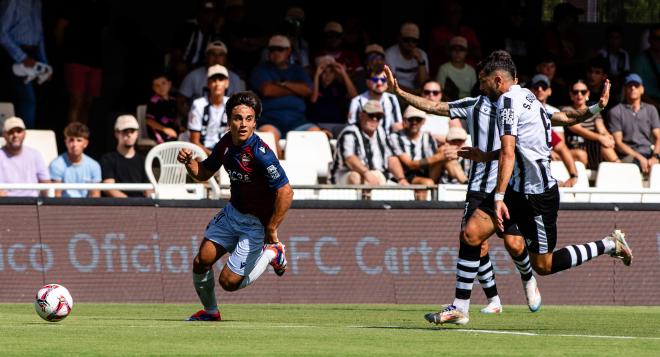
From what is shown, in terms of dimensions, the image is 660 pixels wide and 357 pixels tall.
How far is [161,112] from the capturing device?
1891 cm

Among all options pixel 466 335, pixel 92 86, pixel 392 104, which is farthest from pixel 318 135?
pixel 466 335

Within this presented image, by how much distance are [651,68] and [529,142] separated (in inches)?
418

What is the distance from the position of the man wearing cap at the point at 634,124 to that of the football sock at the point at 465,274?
8618mm

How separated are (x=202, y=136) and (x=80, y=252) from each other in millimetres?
2810

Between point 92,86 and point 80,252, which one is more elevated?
point 92,86

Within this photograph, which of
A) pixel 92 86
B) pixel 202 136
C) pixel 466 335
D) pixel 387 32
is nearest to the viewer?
pixel 466 335

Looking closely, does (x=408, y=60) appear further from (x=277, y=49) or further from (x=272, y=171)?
(x=272, y=171)

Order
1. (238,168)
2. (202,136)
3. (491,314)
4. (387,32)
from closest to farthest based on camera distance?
(238,168), (491,314), (202,136), (387,32)

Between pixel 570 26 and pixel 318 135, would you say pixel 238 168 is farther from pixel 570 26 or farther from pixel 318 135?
pixel 570 26

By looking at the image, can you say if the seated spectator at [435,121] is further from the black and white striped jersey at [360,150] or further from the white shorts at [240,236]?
the white shorts at [240,236]

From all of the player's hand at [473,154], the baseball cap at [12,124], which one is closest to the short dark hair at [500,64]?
the player's hand at [473,154]

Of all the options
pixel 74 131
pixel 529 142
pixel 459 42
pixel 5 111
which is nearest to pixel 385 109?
pixel 459 42

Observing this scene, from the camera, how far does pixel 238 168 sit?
11.8m

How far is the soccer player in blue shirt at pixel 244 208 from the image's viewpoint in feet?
38.4
